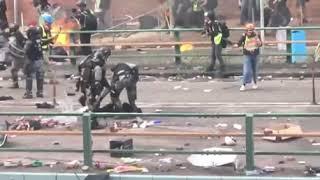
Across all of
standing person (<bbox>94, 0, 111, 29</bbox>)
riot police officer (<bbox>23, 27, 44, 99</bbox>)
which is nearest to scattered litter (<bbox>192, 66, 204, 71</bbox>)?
standing person (<bbox>94, 0, 111, 29</bbox>)

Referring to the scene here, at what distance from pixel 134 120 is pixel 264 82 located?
6663 millimetres

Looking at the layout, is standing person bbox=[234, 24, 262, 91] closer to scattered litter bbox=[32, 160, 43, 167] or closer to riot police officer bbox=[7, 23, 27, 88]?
riot police officer bbox=[7, 23, 27, 88]

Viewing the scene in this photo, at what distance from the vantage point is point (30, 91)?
60.5ft

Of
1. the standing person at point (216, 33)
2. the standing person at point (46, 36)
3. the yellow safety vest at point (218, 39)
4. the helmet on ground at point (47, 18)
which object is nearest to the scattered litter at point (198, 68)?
the standing person at point (216, 33)

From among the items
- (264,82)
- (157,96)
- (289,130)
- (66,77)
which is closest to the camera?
(289,130)

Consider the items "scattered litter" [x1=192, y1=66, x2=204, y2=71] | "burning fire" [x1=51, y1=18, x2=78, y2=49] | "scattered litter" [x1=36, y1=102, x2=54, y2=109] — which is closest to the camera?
"scattered litter" [x1=36, y1=102, x2=54, y2=109]

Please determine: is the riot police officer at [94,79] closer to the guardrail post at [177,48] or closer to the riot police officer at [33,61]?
the riot police officer at [33,61]

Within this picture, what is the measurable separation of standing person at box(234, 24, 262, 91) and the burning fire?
6083 millimetres

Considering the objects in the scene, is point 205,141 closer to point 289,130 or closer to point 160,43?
point 289,130

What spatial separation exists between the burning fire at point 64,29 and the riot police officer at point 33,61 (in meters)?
3.65

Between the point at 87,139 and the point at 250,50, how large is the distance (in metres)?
8.25

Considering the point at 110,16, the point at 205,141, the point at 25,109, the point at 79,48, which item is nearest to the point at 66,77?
the point at 79,48

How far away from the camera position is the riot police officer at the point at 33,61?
1806 centimetres

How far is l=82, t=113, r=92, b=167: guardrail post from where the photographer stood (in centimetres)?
1026
